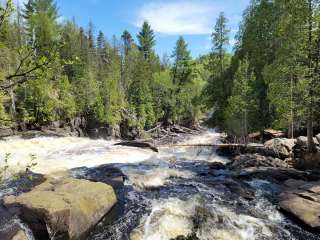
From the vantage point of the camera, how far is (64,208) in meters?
10.3

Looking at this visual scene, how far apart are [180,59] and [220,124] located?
21.6 m

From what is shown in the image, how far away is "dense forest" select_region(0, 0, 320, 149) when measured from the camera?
478cm

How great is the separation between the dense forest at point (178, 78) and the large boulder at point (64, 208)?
348cm

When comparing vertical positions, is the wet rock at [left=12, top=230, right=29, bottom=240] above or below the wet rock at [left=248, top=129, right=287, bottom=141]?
below

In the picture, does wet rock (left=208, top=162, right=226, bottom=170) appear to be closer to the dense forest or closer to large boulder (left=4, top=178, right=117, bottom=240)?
the dense forest

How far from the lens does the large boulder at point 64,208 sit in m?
9.87

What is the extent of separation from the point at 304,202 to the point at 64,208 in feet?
32.1

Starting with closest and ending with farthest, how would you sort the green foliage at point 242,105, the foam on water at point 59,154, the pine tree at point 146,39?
the foam on water at point 59,154 < the green foliage at point 242,105 < the pine tree at point 146,39

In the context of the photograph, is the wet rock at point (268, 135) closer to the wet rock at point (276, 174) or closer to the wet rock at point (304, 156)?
the wet rock at point (304, 156)

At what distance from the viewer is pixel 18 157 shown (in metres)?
24.1

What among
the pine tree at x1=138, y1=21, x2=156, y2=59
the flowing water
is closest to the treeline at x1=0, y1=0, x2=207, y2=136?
the pine tree at x1=138, y1=21, x2=156, y2=59

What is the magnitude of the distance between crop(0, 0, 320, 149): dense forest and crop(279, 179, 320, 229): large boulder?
23.7 ft

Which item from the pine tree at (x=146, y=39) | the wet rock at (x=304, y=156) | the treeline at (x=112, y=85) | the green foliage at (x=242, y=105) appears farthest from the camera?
the pine tree at (x=146, y=39)

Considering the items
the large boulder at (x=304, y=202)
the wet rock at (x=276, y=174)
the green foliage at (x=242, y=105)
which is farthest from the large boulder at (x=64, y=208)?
the green foliage at (x=242, y=105)
